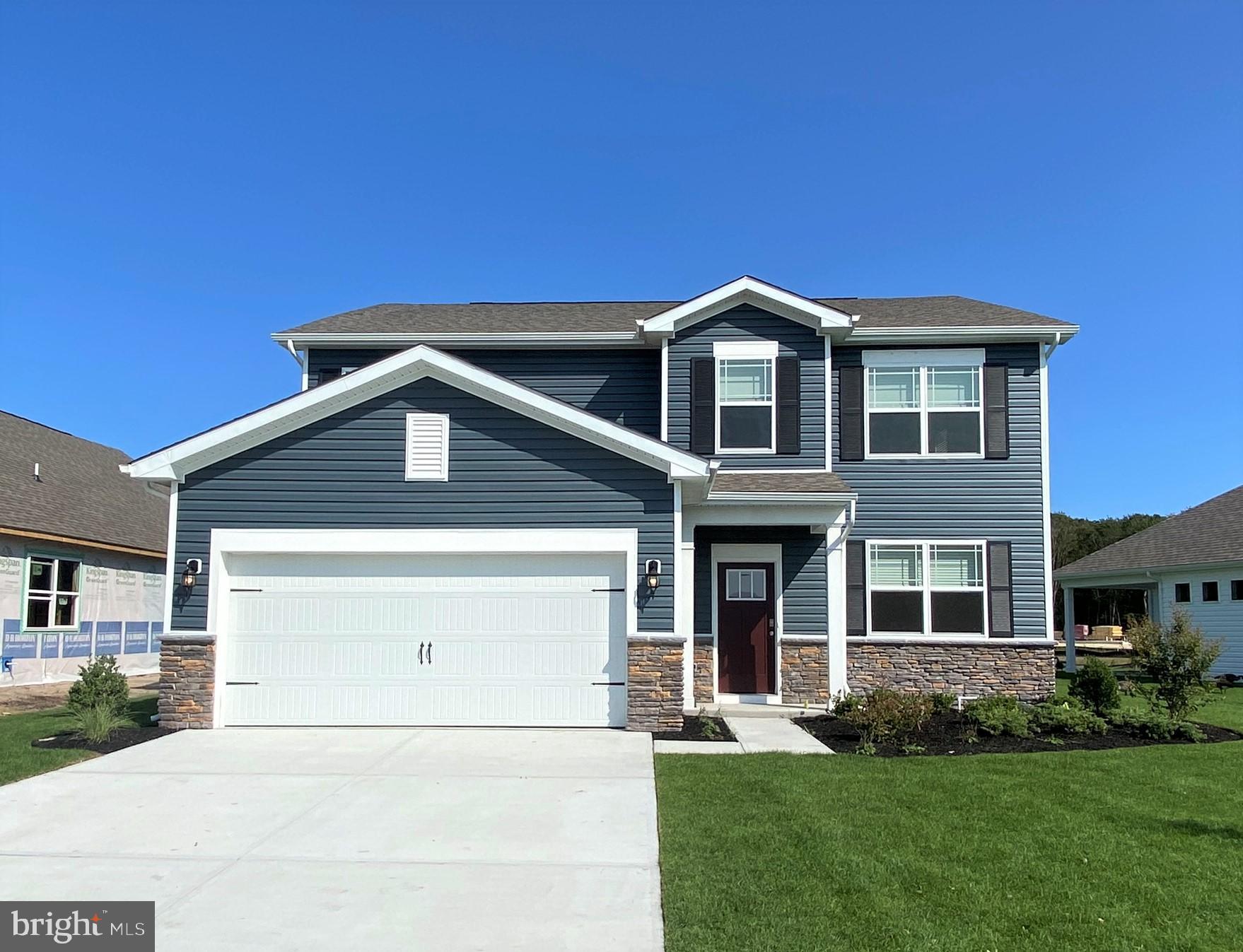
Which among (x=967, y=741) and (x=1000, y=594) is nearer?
(x=967, y=741)

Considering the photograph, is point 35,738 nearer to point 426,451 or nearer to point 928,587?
point 426,451

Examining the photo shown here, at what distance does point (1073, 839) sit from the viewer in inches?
265

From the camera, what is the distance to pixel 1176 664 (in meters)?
12.1

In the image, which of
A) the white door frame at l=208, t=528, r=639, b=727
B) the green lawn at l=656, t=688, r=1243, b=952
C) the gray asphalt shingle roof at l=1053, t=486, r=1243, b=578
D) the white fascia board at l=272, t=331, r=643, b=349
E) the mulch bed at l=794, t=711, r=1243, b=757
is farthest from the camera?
the gray asphalt shingle roof at l=1053, t=486, r=1243, b=578

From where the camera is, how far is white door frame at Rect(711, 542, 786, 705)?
46.9 feet

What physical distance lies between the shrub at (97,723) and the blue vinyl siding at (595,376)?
636 cm

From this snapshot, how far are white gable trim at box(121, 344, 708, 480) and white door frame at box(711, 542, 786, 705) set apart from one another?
3.75 metres

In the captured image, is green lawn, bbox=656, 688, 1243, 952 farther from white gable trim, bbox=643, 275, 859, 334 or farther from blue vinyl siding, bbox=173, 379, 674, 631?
white gable trim, bbox=643, 275, 859, 334

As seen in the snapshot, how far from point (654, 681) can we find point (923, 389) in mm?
6980

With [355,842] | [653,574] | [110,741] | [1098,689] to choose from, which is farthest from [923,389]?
[110,741]

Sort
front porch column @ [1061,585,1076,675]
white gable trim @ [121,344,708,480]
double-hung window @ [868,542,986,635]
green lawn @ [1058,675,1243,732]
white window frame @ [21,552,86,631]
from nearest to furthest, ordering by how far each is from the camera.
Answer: white gable trim @ [121,344,708,480], green lawn @ [1058,675,1243,732], double-hung window @ [868,542,986,635], white window frame @ [21,552,86,631], front porch column @ [1061,585,1076,675]

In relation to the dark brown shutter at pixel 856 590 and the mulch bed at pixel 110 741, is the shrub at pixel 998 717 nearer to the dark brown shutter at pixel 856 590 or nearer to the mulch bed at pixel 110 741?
the dark brown shutter at pixel 856 590

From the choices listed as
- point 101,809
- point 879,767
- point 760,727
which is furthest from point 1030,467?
point 101,809

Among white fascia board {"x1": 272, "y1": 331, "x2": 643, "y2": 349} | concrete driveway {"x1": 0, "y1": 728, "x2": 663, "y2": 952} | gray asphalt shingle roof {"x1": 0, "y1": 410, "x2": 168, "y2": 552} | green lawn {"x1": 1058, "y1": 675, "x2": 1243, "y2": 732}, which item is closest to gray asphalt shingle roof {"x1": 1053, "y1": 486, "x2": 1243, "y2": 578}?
green lawn {"x1": 1058, "y1": 675, "x2": 1243, "y2": 732}
